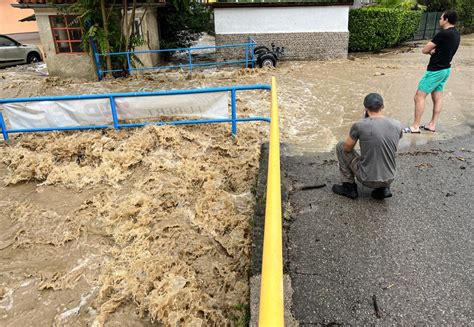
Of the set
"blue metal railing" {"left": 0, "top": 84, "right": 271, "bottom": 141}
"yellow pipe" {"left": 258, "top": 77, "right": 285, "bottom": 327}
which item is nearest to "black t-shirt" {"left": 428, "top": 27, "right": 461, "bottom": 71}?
"blue metal railing" {"left": 0, "top": 84, "right": 271, "bottom": 141}

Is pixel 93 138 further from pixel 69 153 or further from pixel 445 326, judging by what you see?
pixel 445 326

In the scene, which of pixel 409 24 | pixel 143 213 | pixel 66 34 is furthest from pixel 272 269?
pixel 409 24

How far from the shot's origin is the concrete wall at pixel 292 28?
585 inches

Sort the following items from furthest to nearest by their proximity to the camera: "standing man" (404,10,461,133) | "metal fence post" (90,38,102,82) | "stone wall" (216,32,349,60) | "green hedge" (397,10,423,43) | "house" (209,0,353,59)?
"green hedge" (397,10,423,43) → "stone wall" (216,32,349,60) → "house" (209,0,353,59) → "metal fence post" (90,38,102,82) → "standing man" (404,10,461,133)

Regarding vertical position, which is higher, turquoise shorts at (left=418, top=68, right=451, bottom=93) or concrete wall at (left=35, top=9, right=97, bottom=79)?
turquoise shorts at (left=418, top=68, right=451, bottom=93)

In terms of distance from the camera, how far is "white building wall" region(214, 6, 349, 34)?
14.8 metres

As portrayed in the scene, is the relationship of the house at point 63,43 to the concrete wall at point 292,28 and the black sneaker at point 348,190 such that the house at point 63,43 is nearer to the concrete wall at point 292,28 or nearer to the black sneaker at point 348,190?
the concrete wall at point 292,28

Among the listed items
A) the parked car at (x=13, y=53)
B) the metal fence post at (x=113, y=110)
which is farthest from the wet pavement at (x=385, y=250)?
the parked car at (x=13, y=53)

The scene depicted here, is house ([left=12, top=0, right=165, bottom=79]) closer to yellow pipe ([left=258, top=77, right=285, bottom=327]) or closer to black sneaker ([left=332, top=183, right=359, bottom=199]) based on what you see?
black sneaker ([left=332, top=183, right=359, bottom=199])

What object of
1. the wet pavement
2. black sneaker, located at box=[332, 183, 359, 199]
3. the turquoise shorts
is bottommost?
the wet pavement

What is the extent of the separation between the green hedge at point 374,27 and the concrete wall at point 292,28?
1.81m

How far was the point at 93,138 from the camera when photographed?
686 centimetres

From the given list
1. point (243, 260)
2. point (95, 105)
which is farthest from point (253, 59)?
point (243, 260)

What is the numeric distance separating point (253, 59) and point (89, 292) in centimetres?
1111
